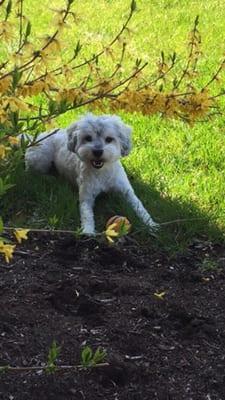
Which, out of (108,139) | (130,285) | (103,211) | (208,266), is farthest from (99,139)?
(130,285)

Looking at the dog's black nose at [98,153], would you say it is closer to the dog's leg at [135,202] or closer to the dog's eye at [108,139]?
the dog's eye at [108,139]

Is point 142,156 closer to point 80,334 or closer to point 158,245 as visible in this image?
point 158,245

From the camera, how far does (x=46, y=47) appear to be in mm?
2436

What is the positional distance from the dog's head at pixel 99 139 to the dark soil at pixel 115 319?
2.51ft

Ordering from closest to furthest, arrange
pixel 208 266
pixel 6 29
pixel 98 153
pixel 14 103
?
pixel 14 103
pixel 6 29
pixel 208 266
pixel 98 153

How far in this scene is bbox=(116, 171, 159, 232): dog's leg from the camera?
4852mm

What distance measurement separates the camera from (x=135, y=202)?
5082 mm

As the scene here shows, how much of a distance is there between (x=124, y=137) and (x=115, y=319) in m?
1.87

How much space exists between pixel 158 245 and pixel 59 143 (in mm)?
1524

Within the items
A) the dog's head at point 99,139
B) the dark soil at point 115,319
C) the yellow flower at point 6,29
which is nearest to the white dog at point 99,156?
the dog's head at point 99,139

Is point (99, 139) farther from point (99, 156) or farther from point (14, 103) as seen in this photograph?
point (14, 103)

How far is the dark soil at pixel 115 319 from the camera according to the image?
3170mm

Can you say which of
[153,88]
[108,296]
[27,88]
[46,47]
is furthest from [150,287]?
[46,47]

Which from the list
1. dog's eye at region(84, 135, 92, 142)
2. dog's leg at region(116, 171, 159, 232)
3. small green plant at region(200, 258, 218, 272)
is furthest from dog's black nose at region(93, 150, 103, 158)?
small green plant at region(200, 258, 218, 272)
